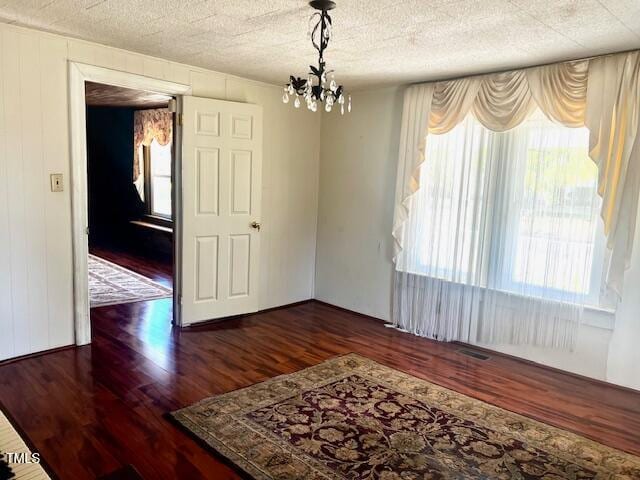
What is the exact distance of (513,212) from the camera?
3.77 metres

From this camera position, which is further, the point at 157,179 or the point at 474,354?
the point at 157,179

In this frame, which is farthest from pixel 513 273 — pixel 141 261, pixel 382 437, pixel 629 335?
pixel 141 261

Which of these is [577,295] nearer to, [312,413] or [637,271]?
[637,271]

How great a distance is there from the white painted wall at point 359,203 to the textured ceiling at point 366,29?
91 cm

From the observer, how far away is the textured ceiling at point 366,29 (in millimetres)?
2529

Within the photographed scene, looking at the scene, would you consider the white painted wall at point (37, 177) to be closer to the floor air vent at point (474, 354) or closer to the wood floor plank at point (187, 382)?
the wood floor plank at point (187, 382)

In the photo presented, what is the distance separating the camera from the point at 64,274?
362 cm

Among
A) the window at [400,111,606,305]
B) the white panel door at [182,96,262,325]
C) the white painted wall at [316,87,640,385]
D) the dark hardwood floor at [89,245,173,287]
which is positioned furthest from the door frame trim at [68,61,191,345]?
the window at [400,111,606,305]

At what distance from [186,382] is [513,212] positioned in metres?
2.79

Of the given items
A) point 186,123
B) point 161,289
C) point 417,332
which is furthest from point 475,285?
point 161,289

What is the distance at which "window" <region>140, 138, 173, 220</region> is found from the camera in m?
7.80

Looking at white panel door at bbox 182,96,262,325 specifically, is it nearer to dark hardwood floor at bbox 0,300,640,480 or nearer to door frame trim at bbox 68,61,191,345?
dark hardwood floor at bbox 0,300,640,480

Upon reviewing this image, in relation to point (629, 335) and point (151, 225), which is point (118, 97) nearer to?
point (151, 225)

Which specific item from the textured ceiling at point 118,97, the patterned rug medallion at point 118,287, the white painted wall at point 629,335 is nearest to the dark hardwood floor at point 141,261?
the patterned rug medallion at point 118,287
